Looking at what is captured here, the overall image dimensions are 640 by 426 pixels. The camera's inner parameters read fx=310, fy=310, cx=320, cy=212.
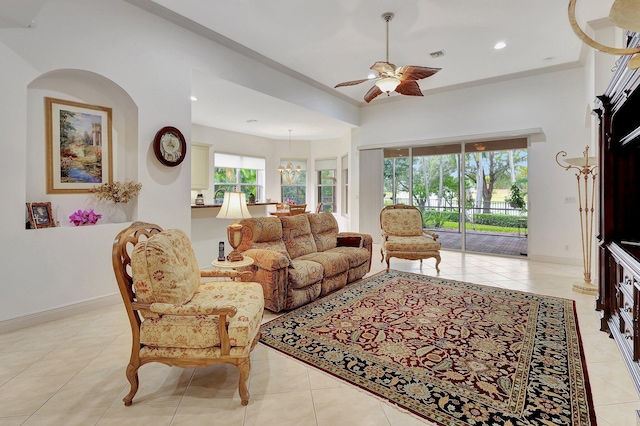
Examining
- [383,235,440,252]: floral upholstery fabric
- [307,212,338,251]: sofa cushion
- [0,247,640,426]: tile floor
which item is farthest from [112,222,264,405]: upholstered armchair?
[383,235,440,252]: floral upholstery fabric

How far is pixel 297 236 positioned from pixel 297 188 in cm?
577

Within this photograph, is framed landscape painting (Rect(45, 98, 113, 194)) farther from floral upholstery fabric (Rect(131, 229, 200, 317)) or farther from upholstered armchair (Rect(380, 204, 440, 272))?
upholstered armchair (Rect(380, 204, 440, 272))

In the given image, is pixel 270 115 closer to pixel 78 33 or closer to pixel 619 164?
pixel 78 33

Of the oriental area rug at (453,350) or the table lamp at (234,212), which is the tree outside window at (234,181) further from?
the oriental area rug at (453,350)

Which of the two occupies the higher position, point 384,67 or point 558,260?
point 384,67

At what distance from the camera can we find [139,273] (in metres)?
1.82

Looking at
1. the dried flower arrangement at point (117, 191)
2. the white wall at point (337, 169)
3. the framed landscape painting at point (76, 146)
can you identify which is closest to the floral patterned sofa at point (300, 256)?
the dried flower arrangement at point (117, 191)

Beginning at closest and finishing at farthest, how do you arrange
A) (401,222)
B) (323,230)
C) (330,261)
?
(330,261) < (323,230) < (401,222)

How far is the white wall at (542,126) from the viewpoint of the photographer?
5.32 meters

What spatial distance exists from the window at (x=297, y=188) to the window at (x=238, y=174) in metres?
0.73

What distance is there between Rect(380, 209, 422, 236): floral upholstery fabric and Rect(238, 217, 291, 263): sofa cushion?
2.20 metres

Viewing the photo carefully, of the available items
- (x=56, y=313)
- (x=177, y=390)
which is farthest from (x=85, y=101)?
(x=177, y=390)

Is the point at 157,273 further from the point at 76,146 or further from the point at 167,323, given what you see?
the point at 76,146

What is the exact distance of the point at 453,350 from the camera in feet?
8.03
